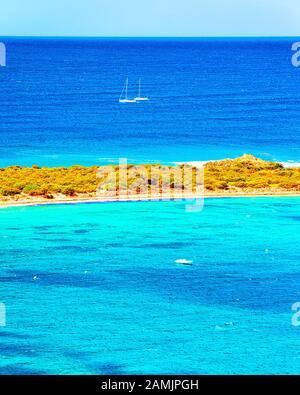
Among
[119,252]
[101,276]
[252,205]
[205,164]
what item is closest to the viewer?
[101,276]

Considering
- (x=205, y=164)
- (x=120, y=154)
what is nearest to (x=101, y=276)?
(x=205, y=164)

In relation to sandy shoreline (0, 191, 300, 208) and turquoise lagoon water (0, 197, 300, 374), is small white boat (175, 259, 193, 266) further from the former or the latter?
sandy shoreline (0, 191, 300, 208)

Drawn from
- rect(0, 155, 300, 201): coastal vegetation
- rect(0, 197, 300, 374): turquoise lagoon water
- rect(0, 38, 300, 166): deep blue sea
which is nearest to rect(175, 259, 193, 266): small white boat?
rect(0, 197, 300, 374): turquoise lagoon water

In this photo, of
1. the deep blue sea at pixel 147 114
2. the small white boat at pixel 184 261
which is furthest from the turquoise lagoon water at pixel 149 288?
the deep blue sea at pixel 147 114

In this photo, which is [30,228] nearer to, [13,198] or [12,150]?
[13,198]

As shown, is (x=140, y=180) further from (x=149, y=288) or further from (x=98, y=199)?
(x=149, y=288)
